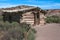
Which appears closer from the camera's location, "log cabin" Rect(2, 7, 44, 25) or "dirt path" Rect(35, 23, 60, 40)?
"dirt path" Rect(35, 23, 60, 40)

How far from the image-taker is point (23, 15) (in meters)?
30.5

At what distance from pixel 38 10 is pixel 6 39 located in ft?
66.1

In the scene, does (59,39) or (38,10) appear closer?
(59,39)

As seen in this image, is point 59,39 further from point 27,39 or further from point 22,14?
point 22,14

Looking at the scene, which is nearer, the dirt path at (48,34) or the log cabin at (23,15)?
the dirt path at (48,34)

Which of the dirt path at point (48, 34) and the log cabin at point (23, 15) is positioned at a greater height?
the log cabin at point (23, 15)

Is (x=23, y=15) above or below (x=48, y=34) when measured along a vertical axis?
above

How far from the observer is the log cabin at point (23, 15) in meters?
29.3

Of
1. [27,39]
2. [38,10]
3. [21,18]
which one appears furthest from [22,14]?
[27,39]

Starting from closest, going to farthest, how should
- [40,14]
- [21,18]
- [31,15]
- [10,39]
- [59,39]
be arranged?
[10,39], [59,39], [21,18], [31,15], [40,14]

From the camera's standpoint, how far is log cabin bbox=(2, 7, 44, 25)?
96.0ft

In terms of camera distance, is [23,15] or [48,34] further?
[23,15]

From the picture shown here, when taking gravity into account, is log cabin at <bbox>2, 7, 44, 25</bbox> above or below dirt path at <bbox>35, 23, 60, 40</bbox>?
above

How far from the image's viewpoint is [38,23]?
33344mm
